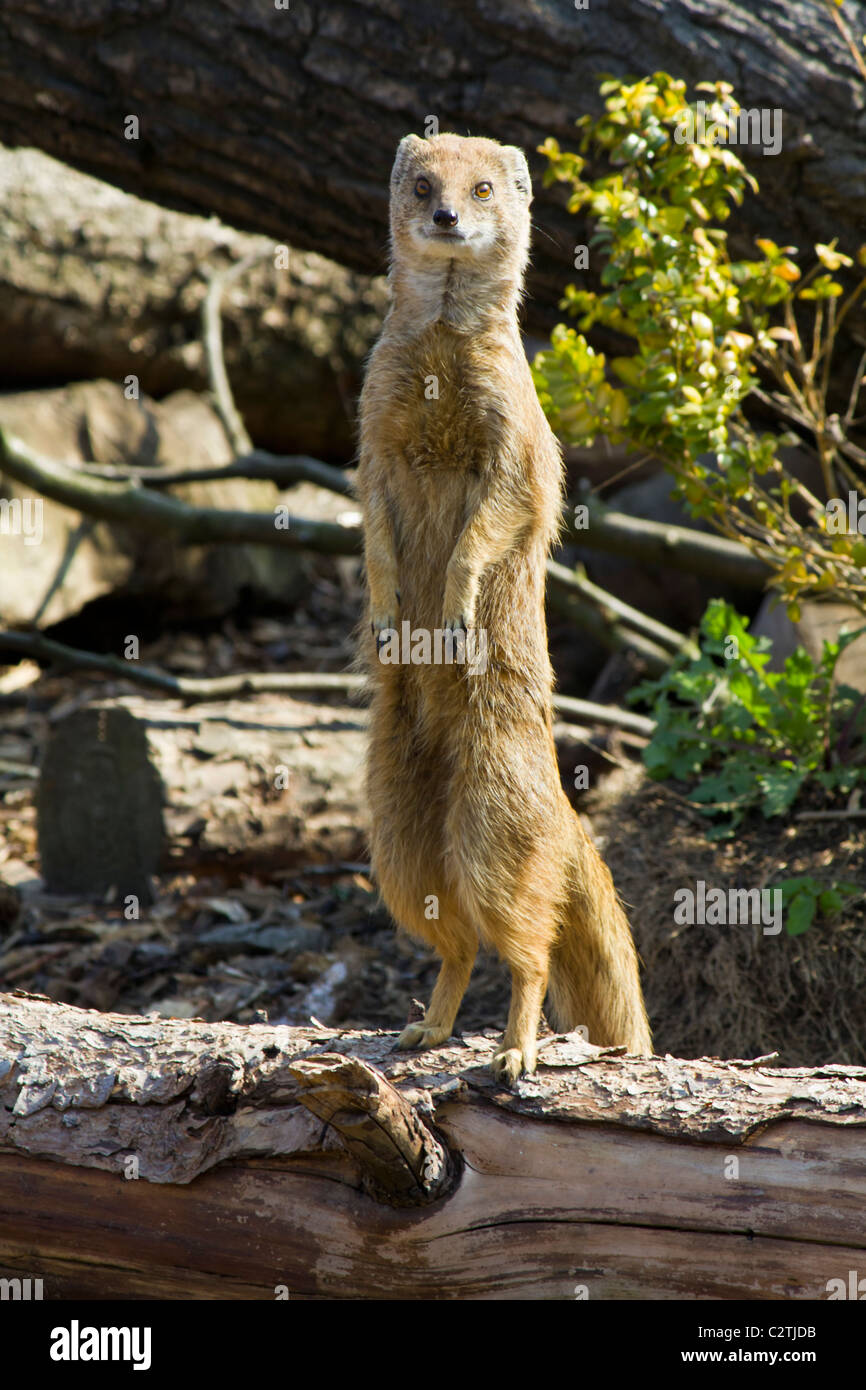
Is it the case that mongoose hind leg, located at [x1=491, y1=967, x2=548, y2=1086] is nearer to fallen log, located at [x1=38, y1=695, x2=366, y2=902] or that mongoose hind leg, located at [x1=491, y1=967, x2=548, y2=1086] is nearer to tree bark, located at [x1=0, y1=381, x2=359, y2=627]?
fallen log, located at [x1=38, y1=695, x2=366, y2=902]

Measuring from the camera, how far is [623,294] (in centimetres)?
439

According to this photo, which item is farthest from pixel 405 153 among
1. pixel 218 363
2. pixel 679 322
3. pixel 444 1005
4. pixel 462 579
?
pixel 218 363

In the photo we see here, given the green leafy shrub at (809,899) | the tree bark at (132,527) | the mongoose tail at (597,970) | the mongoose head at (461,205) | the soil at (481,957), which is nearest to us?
the mongoose head at (461,205)

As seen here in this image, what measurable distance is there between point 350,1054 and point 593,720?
3.61 meters

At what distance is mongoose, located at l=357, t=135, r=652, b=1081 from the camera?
3543 millimetres

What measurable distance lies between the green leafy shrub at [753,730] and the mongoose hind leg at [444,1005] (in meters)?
1.69

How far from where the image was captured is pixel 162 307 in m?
9.15

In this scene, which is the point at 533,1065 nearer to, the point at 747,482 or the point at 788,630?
the point at 747,482

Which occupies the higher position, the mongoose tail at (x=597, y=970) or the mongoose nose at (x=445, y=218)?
the mongoose nose at (x=445, y=218)

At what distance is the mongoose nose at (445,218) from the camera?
340 centimetres

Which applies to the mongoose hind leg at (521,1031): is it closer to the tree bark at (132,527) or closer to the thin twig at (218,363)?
the tree bark at (132,527)

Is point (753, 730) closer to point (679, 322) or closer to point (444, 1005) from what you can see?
point (679, 322)

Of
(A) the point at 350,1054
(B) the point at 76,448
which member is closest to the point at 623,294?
(A) the point at 350,1054

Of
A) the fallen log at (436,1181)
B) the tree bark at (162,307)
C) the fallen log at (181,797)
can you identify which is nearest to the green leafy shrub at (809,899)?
the fallen log at (436,1181)
